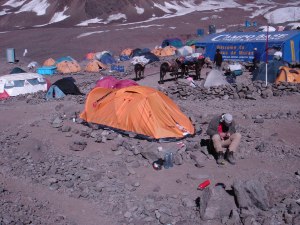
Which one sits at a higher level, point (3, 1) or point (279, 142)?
point (3, 1)

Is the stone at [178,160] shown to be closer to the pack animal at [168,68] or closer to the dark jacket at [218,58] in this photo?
the pack animal at [168,68]

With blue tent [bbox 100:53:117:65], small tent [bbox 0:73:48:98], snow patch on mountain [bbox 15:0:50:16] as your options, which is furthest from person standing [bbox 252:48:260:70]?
snow patch on mountain [bbox 15:0:50:16]

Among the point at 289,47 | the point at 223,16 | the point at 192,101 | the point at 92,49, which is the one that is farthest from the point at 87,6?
the point at 192,101

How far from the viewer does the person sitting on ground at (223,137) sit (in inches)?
353

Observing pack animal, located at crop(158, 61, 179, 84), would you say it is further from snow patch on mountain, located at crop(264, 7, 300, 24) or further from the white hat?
snow patch on mountain, located at crop(264, 7, 300, 24)

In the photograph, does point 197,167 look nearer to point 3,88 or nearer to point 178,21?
point 3,88

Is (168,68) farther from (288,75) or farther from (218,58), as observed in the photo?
(288,75)

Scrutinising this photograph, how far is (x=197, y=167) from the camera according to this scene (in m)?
9.12

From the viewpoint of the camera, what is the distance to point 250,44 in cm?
2400

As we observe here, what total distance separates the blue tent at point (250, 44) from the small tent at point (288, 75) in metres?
5.48

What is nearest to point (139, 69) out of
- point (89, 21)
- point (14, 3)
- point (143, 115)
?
point (143, 115)

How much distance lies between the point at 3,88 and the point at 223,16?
48717 mm

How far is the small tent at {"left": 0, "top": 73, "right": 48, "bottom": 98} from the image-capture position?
1886 centimetres

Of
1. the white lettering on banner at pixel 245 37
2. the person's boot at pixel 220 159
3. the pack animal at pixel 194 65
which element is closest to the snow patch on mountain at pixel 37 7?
the white lettering on banner at pixel 245 37
